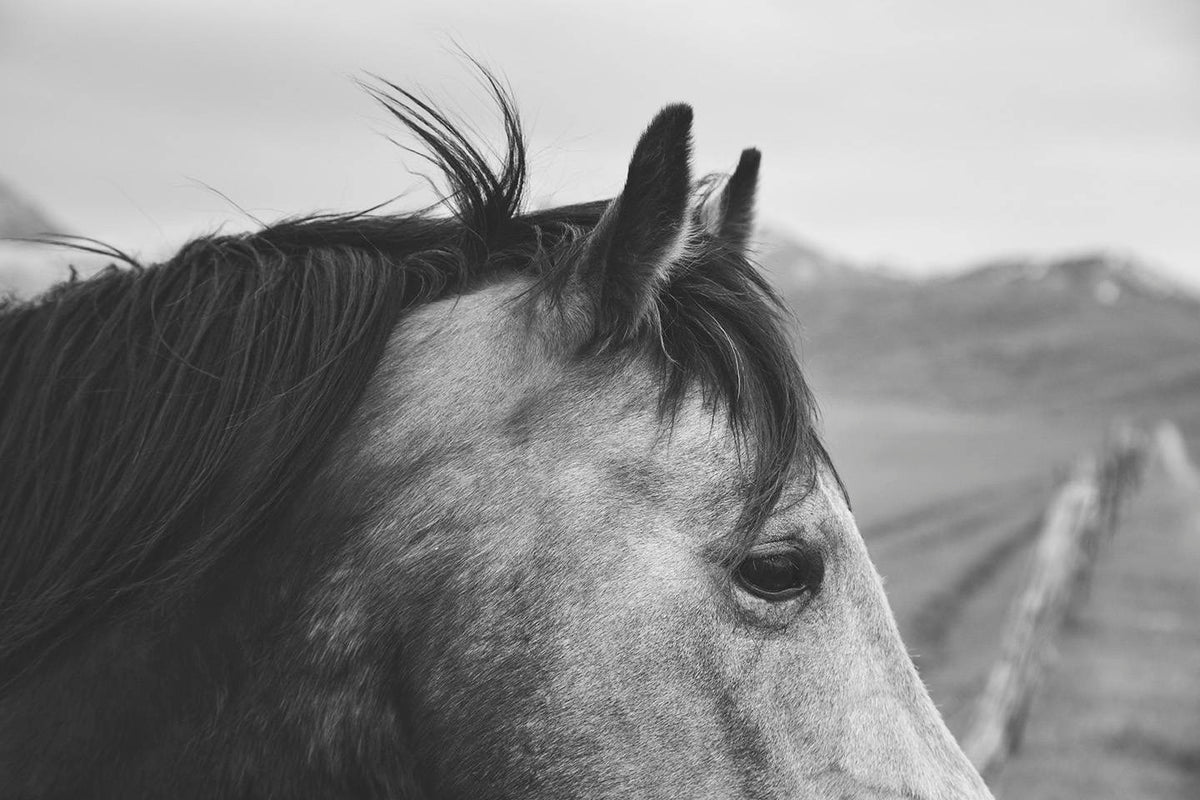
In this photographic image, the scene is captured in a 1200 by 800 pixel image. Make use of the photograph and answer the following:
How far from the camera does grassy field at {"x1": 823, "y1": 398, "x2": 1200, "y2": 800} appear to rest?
7961 millimetres

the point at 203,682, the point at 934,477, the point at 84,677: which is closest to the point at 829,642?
the point at 203,682

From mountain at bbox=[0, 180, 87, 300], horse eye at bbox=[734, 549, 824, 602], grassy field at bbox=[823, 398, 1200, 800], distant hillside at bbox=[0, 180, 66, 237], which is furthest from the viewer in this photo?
distant hillside at bbox=[0, 180, 66, 237]

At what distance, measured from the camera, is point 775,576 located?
231cm

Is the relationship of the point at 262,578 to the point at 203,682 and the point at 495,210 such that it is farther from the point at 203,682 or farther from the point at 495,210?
the point at 495,210

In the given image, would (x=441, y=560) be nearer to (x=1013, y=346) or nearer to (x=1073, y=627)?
(x=1073, y=627)

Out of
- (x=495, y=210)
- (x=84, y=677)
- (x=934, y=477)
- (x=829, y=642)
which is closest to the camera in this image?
(x=84, y=677)

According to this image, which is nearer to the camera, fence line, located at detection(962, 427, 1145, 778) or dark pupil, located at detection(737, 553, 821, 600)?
dark pupil, located at detection(737, 553, 821, 600)

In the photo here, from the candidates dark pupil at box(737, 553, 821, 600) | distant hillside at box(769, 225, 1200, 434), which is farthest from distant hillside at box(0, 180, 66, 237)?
distant hillside at box(769, 225, 1200, 434)

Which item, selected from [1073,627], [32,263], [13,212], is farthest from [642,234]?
[13,212]

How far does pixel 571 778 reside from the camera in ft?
7.20

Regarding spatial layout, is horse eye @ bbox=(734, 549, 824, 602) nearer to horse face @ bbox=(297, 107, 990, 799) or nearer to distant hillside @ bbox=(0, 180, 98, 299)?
horse face @ bbox=(297, 107, 990, 799)

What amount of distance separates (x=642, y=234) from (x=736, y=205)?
85 centimetres

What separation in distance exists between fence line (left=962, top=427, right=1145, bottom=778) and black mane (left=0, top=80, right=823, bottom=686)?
16.1 feet

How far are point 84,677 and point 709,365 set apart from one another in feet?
4.91
